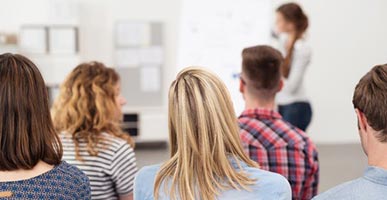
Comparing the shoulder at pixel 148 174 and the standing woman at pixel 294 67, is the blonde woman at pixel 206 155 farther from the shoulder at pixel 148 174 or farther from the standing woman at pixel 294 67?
the standing woman at pixel 294 67

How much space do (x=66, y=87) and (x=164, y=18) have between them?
4.50 m

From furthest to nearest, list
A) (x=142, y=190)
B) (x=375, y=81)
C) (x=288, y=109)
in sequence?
1. (x=288, y=109)
2. (x=142, y=190)
3. (x=375, y=81)

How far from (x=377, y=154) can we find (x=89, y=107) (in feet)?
4.08

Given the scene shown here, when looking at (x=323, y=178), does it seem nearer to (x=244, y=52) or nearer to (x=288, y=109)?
(x=288, y=109)

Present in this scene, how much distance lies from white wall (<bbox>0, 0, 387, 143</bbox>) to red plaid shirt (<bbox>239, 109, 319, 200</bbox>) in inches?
171

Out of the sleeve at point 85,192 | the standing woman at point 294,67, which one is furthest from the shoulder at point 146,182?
the standing woman at point 294,67

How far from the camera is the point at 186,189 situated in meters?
1.46

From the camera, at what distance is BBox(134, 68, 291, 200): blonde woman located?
4.81ft

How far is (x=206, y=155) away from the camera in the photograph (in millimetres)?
1466

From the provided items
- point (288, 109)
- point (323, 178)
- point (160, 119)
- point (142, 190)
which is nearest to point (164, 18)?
point (160, 119)

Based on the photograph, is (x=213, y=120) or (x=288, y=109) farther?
(x=288, y=109)

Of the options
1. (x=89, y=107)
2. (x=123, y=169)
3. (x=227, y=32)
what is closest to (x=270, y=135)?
(x=123, y=169)

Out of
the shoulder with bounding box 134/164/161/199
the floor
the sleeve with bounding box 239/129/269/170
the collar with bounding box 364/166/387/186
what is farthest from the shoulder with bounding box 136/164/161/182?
the floor

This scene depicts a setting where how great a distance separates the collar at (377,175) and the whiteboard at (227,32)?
302cm
